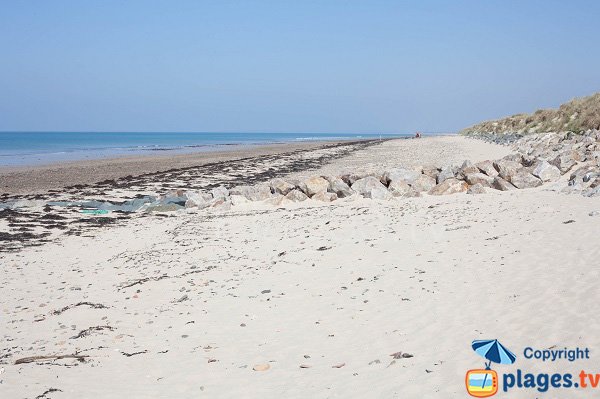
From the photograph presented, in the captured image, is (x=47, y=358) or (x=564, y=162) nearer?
(x=47, y=358)

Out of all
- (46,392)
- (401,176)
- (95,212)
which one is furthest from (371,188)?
(46,392)

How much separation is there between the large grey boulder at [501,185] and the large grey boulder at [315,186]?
4833 millimetres

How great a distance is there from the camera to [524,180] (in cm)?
1367

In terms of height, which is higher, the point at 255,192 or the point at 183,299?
the point at 255,192

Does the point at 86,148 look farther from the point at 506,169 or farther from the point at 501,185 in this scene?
the point at 501,185

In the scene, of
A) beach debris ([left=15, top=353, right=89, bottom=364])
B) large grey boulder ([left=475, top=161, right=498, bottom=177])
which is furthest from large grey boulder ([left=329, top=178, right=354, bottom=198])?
beach debris ([left=15, top=353, right=89, bottom=364])

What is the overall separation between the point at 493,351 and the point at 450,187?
1002cm

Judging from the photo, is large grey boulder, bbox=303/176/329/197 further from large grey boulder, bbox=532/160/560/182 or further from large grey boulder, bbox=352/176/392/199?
→ large grey boulder, bbox=532/160/560/182

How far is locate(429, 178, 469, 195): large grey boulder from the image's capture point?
45.0 ft

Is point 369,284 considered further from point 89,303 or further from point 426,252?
point 89,303

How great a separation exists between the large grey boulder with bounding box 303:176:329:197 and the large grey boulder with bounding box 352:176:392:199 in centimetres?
97

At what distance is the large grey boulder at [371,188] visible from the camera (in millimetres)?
14056

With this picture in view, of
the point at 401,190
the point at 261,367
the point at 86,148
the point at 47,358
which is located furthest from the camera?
the point at 86,148

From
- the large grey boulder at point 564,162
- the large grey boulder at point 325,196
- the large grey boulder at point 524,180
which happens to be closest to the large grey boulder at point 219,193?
the large grey boulder at point 325,196
